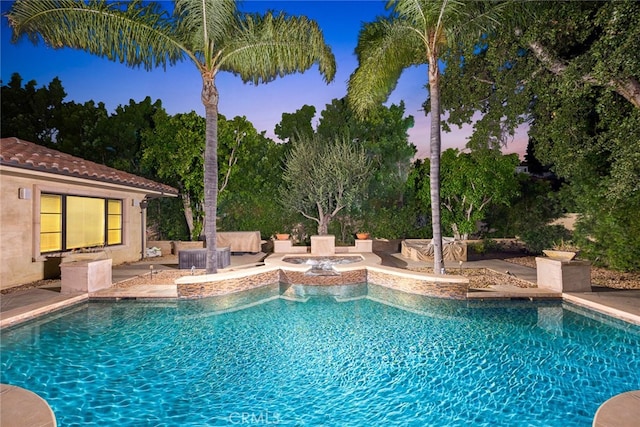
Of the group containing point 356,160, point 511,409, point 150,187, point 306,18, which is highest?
point 306,18

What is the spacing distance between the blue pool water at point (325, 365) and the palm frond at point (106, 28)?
640 cm

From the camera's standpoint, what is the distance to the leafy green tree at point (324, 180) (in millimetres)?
15328

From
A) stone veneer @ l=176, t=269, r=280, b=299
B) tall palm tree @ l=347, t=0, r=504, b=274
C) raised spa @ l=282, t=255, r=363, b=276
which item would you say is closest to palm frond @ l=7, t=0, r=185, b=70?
tall palm tree @ l=347, t=0, r=504, b=274

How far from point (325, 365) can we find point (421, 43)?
9.36 metres

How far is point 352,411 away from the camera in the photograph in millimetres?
3760

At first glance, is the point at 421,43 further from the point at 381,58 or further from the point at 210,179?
the point at 210,179

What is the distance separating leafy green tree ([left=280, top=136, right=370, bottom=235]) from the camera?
15328 millimetres

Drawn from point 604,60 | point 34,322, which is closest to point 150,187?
point 34,322

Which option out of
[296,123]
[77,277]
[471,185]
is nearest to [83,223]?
[77,277]

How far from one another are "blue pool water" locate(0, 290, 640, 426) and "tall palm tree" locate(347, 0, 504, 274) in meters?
3.83

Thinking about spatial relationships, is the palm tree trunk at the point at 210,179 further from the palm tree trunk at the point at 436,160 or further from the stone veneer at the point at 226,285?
the palm tree trunk at the point at 436,160

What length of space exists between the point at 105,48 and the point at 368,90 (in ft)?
24.1

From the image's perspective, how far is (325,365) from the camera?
4.84 m

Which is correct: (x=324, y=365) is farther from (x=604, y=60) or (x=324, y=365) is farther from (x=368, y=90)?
(x=604, y=60)
